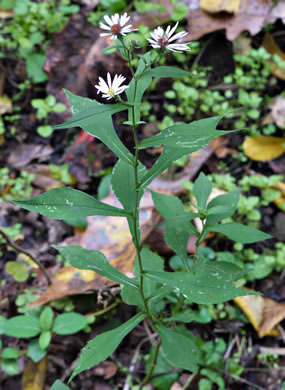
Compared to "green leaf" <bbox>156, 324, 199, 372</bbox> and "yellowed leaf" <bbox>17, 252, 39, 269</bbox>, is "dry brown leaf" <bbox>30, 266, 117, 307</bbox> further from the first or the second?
"green leaf" <bbox>156, 324, 199, 372</bbox>

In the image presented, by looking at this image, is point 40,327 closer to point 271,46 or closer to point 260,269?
point 260,269

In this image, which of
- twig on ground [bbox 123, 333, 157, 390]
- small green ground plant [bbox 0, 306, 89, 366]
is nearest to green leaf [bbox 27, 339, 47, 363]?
small green ground plant [bbox 0, 306, 89, 366]

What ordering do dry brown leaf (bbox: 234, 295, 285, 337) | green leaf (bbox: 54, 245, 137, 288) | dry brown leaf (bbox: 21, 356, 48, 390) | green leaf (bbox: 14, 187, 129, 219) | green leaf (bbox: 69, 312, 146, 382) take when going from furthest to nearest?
dry brown leaf (bbox: 234, 295, 285, 337) < dry brown leaf (bbox: 21, 356, 48, 390) < green leaf (bbox: 54, 245, 137, 288) < green leaf (bbox: 69, 312, 146, 382) < green leaf (bbox: 14, 187, 129, 219)

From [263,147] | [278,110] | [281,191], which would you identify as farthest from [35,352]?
[278,110]

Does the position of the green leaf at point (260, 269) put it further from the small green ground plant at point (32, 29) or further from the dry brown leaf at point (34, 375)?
the small green ground plant at point (32, 29)

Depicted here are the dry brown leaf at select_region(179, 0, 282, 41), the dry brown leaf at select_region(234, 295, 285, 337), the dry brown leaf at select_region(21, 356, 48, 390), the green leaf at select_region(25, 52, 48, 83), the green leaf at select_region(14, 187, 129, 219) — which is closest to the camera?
the green leaf at select_region(14, 187, 129, 219)

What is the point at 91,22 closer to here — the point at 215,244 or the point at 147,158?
the point at 147,158

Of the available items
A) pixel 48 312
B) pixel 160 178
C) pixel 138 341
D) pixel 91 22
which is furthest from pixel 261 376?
pixel 91 22
